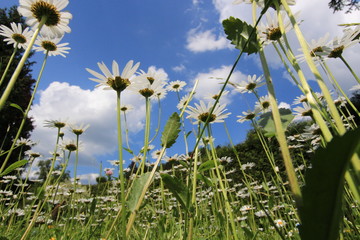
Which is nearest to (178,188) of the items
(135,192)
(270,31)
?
(135,192)

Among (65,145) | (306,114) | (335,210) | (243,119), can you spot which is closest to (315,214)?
(335,210)

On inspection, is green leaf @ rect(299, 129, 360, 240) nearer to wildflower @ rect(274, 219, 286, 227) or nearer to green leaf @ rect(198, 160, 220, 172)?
green leaf @ rect(198, 160, 220, 172)

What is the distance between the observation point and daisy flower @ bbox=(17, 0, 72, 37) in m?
0.86

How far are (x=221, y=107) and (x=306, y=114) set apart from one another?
576 mm

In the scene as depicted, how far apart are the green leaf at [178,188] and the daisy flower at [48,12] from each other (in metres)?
0.70

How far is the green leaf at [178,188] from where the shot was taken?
62 centimetres

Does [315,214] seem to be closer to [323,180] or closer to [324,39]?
[323,180]

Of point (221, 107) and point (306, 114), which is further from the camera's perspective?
point (306, 114)

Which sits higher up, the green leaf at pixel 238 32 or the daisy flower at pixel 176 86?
the daisy flower at pixel 176 86

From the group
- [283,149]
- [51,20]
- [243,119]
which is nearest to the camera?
[283,149]

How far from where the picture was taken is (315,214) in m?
0.24

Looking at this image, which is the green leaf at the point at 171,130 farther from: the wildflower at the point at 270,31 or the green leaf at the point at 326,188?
the green leaf at the point at 326,188

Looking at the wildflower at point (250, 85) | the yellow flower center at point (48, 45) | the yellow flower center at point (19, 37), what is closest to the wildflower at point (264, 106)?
the wildflower at point (250, 85)

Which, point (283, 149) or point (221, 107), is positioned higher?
point (221, 107)
